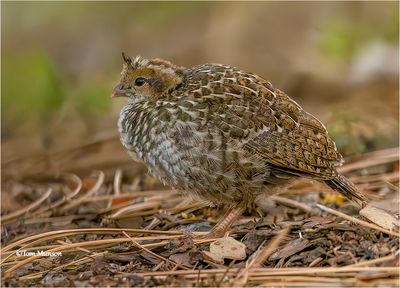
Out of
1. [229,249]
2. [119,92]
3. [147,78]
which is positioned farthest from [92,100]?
[229,249]

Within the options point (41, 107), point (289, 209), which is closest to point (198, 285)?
point (289, 209)

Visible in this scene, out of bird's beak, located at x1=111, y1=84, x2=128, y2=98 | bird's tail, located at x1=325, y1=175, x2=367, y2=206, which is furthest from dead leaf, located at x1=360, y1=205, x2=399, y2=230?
bird's beak, located at x1=111, y1=84, x2=128, y2=98

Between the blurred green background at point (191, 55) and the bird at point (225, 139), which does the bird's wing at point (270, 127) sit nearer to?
the bird at point (225, 139)

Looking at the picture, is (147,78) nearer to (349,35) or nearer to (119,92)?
(119,92)

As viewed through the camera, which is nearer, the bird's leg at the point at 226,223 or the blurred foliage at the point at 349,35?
the bird's leg at the point at 226,223

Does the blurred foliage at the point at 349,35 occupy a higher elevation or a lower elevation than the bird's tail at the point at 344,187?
higher

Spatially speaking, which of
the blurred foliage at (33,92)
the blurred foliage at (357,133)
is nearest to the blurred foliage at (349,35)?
the blurred foliage at (357,133)
